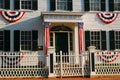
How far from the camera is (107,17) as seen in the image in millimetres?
25484

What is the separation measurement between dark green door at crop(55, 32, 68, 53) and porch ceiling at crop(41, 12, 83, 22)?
1803 millimetres

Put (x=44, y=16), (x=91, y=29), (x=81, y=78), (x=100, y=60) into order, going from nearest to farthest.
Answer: (x=81, y=78)
(x=100, y=60)
(x=44, y=16)
(x=91, y=29)

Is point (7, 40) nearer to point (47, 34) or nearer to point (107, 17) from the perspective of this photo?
point (47, 34)

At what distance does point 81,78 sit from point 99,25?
8002mm

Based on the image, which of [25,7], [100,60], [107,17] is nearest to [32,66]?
[100,60]

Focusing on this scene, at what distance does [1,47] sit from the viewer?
79.0 ft

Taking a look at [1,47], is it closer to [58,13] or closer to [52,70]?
[58,13]

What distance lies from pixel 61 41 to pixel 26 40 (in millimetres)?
2734

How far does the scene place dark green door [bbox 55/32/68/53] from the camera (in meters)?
25.2

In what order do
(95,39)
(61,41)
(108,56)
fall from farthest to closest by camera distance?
(95,39) → (61,41) → (108,56)

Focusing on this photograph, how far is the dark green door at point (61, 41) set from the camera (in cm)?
2516

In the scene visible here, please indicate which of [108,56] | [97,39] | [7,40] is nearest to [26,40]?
[7,40]

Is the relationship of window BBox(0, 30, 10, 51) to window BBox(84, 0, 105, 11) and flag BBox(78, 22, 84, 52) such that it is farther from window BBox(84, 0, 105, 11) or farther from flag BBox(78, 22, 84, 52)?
window BBox(84, 0, 105, 11)

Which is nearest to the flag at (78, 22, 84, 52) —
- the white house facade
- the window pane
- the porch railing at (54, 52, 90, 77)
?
the white house facade
